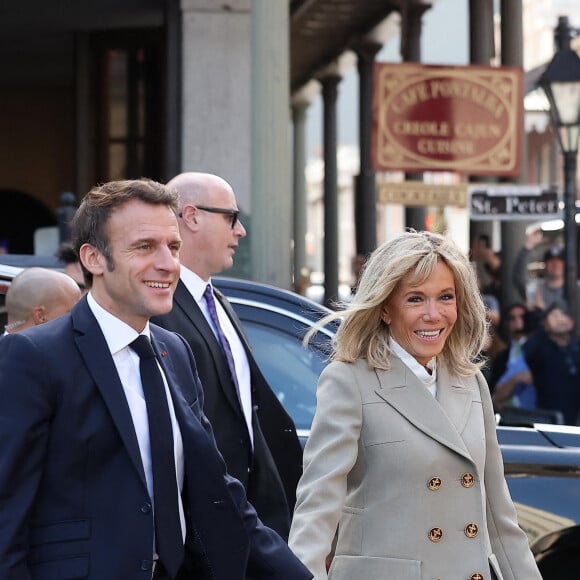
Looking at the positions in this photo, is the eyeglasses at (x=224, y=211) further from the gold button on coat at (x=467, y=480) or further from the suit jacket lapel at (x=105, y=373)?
the suit jacket lapel at (x=105, y=373)

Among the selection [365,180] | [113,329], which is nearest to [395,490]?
[113,329]

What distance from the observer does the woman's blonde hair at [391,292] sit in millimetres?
4168

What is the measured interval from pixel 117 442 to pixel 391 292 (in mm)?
1216

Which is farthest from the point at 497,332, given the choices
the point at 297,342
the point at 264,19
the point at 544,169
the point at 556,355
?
the point at 544,169

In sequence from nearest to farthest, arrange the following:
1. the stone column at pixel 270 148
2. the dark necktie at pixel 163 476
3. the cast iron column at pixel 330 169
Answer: the dark necktie at pixel 163 476
the stone column at pixel 270 148
the cast iron column at pixel 330 169

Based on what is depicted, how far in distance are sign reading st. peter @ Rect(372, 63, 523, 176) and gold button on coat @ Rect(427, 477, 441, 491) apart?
29.6 ft

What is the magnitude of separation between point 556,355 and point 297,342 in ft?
19.3

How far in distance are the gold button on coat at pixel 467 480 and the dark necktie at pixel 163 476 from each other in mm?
981

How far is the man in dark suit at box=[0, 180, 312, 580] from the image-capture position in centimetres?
315

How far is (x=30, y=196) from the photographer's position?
21891 millimetres

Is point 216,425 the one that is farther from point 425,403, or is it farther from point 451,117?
point 451,117

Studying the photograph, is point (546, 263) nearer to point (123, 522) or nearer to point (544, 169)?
point (123, 522)

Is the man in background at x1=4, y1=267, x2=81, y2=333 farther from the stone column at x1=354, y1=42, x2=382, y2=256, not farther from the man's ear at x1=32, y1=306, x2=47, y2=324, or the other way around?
the stone column at x1=354, y1=42, x2=382, y2=256

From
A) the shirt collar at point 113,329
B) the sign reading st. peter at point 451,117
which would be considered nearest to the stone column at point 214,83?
the sign reading st. peter at point 451,117
